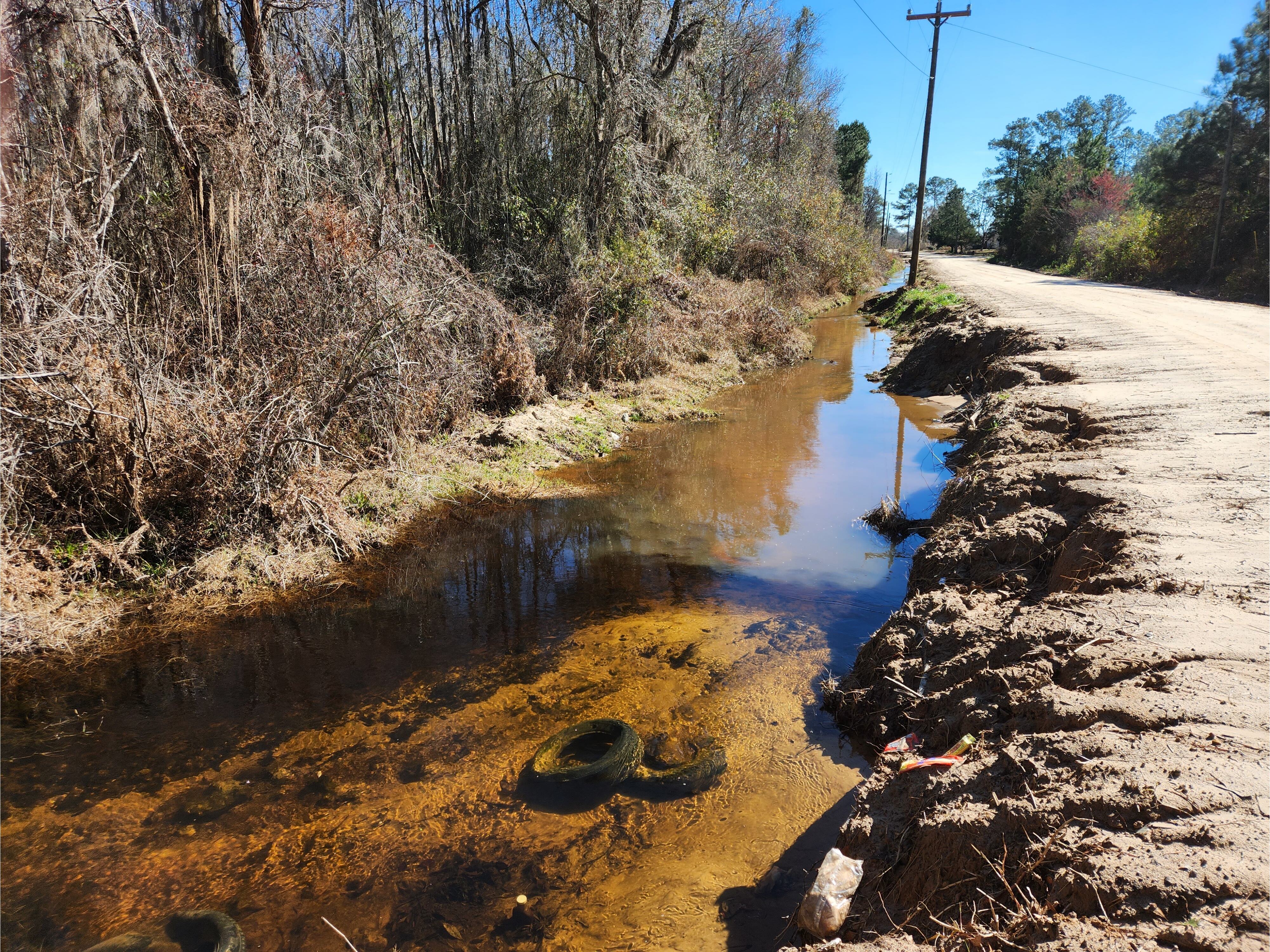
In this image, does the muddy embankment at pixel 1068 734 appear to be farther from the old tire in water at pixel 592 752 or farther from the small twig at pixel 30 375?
the small twig at pixel 30 375

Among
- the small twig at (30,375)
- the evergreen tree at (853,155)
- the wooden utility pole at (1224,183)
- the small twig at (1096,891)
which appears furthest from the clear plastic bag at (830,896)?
the evergreen tree at (853,155)

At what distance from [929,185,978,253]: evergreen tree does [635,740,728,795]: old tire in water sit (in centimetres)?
7924

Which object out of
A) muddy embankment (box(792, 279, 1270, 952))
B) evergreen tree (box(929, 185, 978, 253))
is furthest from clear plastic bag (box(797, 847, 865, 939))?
evergreen tree (box(929, 185, 978, 253))

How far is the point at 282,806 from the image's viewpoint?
4.06 metres

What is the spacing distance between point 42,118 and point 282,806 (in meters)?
7.49

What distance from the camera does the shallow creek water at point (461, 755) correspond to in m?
3.43

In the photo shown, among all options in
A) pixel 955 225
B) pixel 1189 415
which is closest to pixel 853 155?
pixel 955 225

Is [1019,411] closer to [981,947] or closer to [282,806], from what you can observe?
[981,947]

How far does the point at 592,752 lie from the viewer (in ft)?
15.0

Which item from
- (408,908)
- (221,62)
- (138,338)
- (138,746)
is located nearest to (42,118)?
(221,62)

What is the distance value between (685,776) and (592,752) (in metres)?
0.66

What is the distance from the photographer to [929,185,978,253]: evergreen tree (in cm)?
7206

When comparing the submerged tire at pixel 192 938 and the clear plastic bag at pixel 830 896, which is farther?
the submerged tire at pixel 192 938

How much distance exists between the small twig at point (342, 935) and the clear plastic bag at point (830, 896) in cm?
200
